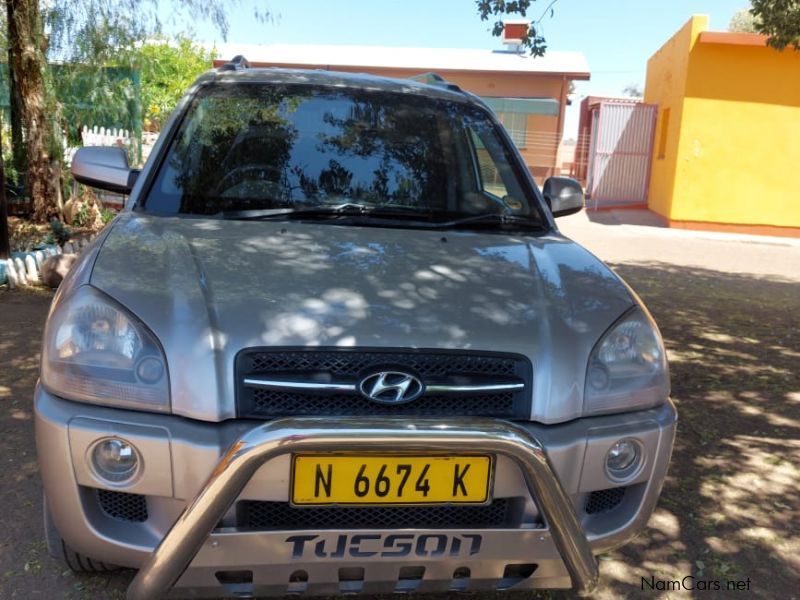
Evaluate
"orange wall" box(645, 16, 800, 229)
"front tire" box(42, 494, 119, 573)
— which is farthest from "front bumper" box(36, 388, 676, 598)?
"orange wall" box(645, 16, 800, 229)

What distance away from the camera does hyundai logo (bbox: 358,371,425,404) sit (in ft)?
6.26

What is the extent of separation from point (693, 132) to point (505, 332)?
14277 mm

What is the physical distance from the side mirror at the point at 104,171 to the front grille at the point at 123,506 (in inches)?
63.6

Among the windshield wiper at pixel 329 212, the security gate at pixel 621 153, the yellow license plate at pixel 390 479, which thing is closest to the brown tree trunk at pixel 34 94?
the windshield wiper at pixel 329 212

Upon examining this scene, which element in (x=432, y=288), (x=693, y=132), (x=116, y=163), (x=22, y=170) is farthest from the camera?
(x=693, y=132)

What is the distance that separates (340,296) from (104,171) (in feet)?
5.39

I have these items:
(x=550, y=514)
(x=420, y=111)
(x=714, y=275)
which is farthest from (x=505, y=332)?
(x=714, y=275)

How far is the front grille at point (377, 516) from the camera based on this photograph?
1.87 m

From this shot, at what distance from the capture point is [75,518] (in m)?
1.92

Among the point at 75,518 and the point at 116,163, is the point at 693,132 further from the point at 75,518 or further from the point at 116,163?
the point at 75,518

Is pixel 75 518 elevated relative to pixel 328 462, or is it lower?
lower

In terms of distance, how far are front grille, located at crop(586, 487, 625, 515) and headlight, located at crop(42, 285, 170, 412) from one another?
3.94 ft

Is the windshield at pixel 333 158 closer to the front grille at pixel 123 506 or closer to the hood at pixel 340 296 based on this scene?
the hood at pixel 340 296

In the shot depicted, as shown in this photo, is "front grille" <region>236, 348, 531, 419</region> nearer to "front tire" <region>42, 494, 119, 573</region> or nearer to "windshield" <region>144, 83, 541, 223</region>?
"front tire" <region>42, 494, 119, 573</region>
